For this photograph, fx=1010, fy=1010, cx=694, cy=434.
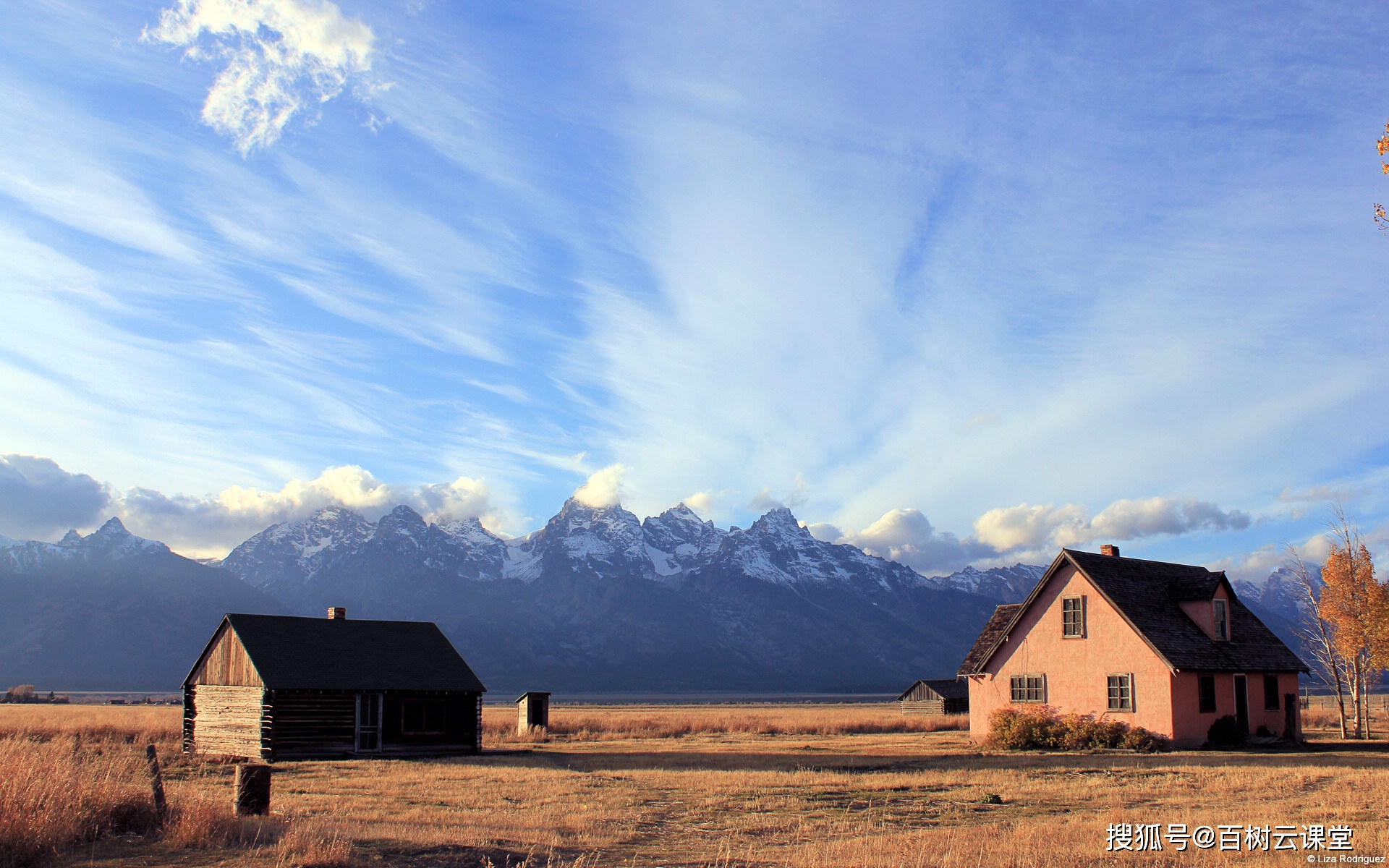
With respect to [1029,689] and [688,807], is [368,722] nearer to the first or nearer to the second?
[688,807]

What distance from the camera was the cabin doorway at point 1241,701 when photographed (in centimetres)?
4019

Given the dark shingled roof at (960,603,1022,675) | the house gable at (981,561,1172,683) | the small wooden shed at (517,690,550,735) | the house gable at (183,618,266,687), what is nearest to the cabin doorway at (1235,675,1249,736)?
the house gable at (981,561,1172,683)

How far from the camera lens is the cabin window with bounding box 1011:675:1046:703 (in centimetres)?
4234

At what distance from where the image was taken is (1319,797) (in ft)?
66.9

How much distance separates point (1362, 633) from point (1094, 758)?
71.8 ft

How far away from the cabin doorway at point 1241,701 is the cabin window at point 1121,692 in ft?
15.9

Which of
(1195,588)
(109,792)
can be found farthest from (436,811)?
(1195,588)

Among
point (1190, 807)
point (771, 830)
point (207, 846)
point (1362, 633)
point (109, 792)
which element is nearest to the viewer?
point (207, 846)

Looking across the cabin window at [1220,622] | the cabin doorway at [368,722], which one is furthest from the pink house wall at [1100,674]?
the cabin doorway at [368,722]

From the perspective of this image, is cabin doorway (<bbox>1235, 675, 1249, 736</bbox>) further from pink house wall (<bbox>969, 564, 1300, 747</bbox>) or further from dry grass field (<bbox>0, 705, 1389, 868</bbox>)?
dry grass field (<bbox>0, 705, 1389, 868</bbox>)

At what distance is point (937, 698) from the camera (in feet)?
265

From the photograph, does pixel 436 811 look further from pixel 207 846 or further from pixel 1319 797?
pixel 1319 797

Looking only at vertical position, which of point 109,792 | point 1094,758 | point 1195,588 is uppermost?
point 1195,588

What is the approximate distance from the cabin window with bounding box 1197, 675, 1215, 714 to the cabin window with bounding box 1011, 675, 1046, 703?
5.96m
